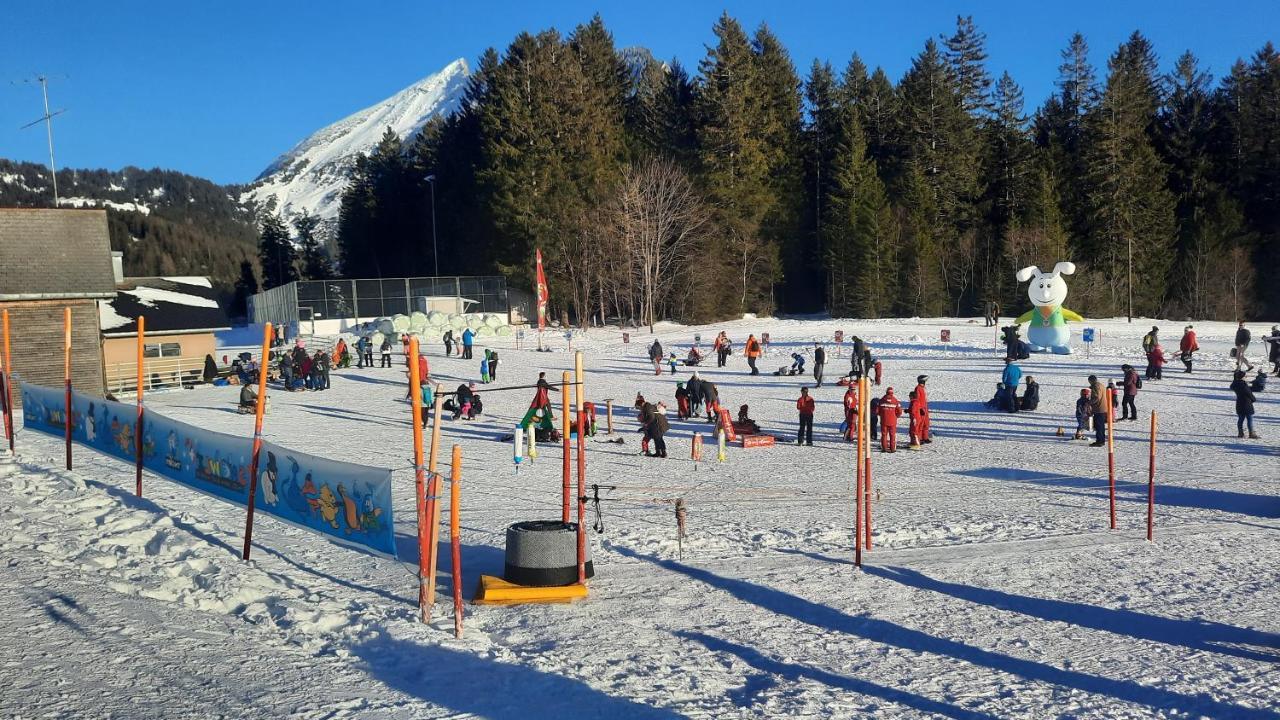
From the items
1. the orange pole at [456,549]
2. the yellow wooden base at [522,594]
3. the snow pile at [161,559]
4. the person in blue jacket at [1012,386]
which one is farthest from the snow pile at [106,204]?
the orange pole at [456,549]

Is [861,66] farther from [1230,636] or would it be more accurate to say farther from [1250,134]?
[1230,636]

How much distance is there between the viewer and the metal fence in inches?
2295

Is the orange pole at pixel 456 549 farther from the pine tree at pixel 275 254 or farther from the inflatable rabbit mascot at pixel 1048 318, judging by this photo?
the pine tree at pixel 275 254

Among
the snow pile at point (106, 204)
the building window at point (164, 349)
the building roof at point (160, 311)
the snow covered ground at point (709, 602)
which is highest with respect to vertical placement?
the snow pile at point (106, 204)

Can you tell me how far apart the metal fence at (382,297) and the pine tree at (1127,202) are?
4080 centimetres

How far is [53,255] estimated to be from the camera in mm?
29812

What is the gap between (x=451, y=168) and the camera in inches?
3194

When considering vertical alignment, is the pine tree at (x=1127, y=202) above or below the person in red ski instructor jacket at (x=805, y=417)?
above

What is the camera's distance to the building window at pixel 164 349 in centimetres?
3484

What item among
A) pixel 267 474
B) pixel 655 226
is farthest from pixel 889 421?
pixel 655 226

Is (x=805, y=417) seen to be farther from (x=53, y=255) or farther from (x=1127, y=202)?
(x=1127, y=202)

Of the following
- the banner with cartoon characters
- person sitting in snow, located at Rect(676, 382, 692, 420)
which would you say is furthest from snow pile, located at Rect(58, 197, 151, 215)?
the banner with cartoon characters

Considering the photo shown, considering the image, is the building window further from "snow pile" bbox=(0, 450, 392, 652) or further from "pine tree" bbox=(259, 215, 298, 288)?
"pine tree" bbox=(259, 215, 298, 288)

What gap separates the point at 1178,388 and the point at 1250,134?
168 ft
